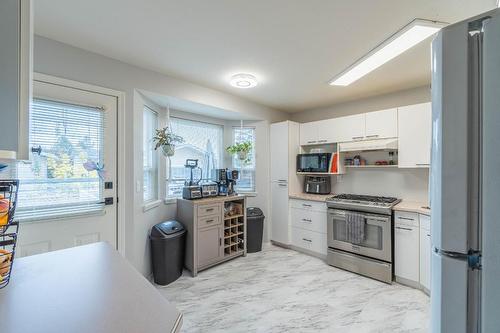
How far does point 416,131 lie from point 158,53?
3.12m

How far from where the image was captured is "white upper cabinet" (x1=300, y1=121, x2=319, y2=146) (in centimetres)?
382

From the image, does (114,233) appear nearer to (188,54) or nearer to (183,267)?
(183,267)

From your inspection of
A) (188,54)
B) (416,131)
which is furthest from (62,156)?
(416,131)

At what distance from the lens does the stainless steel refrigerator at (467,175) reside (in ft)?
2.23

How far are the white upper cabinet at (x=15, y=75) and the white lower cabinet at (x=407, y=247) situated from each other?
328 cm

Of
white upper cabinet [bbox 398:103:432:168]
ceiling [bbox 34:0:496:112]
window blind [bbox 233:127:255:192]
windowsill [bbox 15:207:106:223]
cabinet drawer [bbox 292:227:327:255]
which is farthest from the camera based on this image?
window blind [bbox 233:127:255:192]

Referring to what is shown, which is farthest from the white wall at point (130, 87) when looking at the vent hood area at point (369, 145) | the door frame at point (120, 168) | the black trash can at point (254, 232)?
the vent hood area at point (369, 145)

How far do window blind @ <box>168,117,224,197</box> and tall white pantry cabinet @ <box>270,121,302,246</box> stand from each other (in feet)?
3.27

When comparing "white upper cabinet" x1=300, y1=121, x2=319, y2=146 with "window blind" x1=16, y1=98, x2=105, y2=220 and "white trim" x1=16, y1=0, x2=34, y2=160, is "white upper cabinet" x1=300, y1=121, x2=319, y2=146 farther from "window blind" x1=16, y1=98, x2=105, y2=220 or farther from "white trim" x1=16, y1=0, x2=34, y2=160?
"white trim" x1=16, y1=0, x2=34, y2=160

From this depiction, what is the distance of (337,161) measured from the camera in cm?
359

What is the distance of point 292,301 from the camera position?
2.35 m

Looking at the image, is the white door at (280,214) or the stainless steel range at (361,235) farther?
the white door at (280,214)

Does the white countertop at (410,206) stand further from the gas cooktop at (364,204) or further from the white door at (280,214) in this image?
the white door at (280,214)

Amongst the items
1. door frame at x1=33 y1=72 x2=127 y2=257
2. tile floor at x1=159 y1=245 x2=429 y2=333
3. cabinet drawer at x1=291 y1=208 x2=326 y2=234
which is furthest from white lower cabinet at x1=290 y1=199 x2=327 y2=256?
door frame at x1=33 y1=72 x2=127 y2=257
